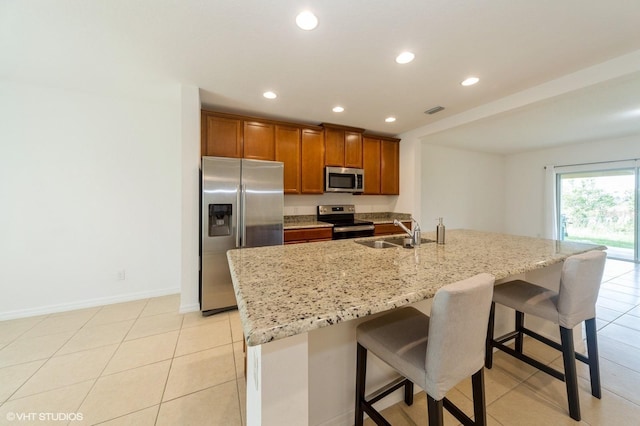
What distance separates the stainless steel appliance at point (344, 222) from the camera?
11.8ft

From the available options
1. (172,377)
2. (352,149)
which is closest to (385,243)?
(172,377)

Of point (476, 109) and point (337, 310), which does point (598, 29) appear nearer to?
point (476, 109)

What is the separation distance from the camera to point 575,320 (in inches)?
54.1

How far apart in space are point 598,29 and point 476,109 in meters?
1.42

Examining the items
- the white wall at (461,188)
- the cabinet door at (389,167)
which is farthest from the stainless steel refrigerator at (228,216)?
the white wall at (461,188)

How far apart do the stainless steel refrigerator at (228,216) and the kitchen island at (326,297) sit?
3.87 feet

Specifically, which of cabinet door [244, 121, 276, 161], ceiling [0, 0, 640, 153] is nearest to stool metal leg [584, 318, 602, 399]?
ceiling [0, 0, 640, 153]

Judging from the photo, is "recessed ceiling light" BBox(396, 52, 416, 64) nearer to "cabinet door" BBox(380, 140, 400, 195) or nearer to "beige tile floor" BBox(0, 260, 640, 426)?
"cabinet door" BBox(380, 140, 400, 195)

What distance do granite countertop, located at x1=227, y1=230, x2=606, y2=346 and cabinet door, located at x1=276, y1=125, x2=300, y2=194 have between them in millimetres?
1892

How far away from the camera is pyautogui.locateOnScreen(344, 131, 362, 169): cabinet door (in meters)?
3.98

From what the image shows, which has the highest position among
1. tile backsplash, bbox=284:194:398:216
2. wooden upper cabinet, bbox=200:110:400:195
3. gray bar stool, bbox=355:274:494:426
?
wooden upper cabinet, bbox=200:110:400:195

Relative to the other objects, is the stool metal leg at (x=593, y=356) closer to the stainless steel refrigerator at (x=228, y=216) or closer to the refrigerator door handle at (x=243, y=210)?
the stainless steel refrigerator at (x=228, y=216)

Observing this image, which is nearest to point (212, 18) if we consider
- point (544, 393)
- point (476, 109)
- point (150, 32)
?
point (150, 32)

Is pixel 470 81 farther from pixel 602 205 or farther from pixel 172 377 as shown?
pixel 602 205
